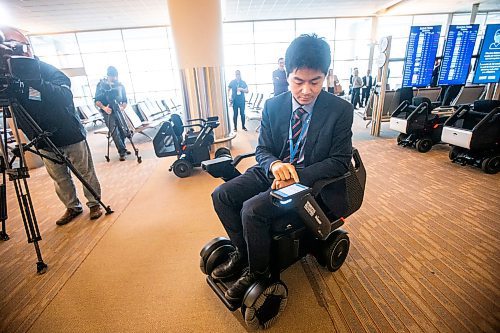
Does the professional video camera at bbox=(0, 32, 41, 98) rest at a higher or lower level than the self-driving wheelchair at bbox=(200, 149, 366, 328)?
higher

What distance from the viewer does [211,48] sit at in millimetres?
4199

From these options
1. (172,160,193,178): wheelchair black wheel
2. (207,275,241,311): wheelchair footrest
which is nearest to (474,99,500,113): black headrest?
(207,275,241,311): wheelchair footrest

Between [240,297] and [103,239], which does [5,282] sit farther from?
[240,297]

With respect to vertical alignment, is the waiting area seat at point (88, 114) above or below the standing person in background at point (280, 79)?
below

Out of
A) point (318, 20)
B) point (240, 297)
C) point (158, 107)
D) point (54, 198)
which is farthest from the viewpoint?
point (318, 20)

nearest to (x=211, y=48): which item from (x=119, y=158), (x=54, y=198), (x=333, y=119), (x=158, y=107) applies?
(x=119, y=158)

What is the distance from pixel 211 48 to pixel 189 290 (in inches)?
153

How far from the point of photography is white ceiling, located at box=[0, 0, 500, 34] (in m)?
6.64

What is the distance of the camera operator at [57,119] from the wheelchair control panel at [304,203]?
206 cm

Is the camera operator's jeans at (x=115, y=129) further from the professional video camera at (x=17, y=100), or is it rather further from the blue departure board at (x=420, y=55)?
the blue departure board at (x=420, y=55)

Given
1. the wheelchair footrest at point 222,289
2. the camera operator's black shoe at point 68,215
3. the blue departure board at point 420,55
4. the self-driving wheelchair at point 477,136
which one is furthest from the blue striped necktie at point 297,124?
the blue departure board at point 420,55

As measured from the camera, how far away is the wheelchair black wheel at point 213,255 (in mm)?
1572

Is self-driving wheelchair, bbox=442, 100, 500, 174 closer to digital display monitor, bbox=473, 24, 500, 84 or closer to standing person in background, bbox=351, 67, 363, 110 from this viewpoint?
digital display monitor, bbox=473, 24, 500, 84

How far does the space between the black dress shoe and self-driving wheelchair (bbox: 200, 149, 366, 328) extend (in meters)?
0.03
